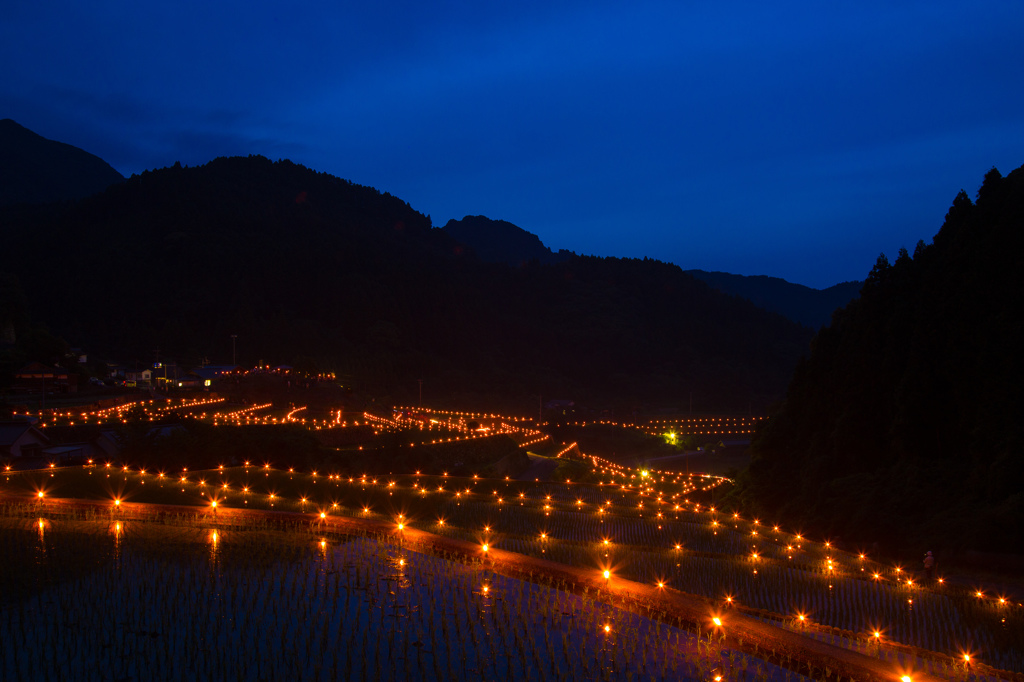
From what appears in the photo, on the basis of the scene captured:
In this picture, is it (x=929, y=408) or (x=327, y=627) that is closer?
(x=327, y=627)

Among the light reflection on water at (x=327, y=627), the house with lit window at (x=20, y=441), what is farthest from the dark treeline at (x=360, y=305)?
the light reflection on water at (x=327, y=627)

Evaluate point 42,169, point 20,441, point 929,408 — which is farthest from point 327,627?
point 42,169

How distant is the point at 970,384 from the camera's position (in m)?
16.3

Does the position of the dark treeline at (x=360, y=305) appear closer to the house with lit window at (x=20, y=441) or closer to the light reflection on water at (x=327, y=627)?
the house with lit window at (x=20, y=441)

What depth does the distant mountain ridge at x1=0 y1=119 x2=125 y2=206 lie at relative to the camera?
132 metres

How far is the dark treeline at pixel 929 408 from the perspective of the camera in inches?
580

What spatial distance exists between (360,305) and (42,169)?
102 metres

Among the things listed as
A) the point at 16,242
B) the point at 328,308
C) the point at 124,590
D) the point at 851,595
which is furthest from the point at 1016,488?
the point at 16,242

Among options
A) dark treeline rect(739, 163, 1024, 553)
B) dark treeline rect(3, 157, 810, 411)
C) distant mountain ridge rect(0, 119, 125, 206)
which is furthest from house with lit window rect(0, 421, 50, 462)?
distant mountain ridge rect(0, 119, 125, 206)

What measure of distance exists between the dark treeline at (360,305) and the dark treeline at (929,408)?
3949cm

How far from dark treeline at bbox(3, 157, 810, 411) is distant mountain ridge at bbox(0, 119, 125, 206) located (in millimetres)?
47386

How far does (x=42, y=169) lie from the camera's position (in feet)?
464

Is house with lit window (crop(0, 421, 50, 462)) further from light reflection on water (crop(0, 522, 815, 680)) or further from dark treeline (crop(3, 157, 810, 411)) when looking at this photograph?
dark treeline (crop(3, 157, 810, 411))

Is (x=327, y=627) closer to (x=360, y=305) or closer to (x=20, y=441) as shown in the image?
(x=20, y=441)
